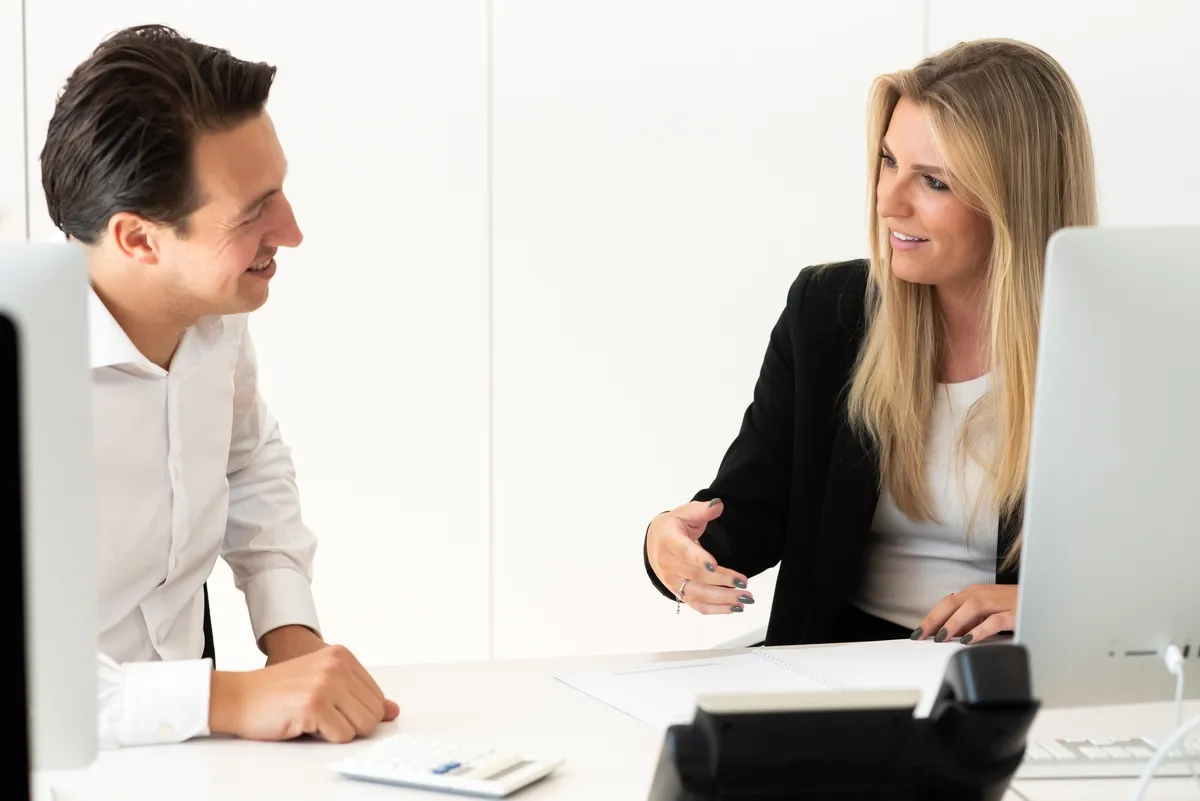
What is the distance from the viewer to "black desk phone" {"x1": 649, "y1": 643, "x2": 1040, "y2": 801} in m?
0.82

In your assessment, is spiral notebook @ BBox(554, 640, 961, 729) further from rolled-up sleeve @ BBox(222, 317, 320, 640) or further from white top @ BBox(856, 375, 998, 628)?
rolled-up sleeve @ BBox(222, 317, 320, 640)

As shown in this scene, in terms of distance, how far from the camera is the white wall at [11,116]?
3020 millimetres

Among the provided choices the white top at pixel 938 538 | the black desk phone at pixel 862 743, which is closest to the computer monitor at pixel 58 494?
the black desk phone at pixel 862 743

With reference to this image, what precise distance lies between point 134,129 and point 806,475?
1079mm

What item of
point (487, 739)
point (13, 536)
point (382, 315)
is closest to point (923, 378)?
point (487, 739)

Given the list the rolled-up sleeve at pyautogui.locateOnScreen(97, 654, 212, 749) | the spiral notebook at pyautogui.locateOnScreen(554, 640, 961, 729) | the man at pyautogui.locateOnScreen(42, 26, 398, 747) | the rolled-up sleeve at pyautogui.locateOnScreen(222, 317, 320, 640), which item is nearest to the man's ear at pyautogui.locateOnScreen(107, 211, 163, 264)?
the man at pyautogui.locateOnScreen(42, 26, 398, 747)

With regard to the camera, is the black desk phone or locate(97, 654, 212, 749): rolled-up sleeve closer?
the black desk phone

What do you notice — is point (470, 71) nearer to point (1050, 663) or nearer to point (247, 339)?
point (247, 339)

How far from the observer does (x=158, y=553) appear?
1.67 meters

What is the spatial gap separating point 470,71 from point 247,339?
4.77ft

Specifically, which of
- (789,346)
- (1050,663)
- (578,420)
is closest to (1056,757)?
(1050,663)

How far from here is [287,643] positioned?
173 cm

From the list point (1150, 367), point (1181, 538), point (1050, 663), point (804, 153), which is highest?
point (804, 153)

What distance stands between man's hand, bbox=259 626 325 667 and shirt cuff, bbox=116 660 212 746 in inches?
17.1
